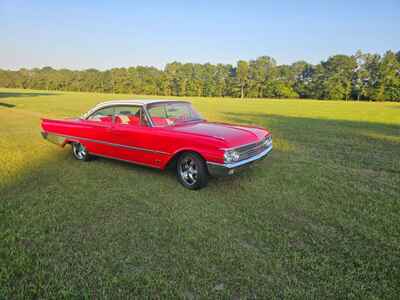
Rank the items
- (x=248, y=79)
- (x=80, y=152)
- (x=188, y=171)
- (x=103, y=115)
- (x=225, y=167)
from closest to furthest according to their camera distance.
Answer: (x=225, y=167) → (x=188, y=171) → (x=103, y=115) → (x=80, y=152) → (x=248, y=79)

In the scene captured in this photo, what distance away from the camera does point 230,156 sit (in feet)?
12.7

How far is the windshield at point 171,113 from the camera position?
191 inches

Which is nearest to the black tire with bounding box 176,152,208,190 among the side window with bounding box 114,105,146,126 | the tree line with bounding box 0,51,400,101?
the side window with bounding box 114,105,146,126

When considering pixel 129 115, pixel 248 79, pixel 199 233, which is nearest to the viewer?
pixel 199 233

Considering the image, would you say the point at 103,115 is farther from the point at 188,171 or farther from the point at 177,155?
the point at 188,171

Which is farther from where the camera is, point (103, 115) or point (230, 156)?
point (103, 115)

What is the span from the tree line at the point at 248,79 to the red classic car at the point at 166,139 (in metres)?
67.5

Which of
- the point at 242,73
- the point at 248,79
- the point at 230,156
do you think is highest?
the point at 242,73

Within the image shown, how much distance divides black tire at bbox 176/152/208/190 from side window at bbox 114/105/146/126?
1.11m

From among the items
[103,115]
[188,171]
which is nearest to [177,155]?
[188,171]

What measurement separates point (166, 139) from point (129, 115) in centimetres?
118

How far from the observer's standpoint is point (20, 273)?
2.41 metres

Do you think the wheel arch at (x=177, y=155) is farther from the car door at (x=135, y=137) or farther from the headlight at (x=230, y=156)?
the headlight at (x=230, y=156)

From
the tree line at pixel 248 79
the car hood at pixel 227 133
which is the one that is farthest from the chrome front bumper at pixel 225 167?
the tree line at pixel 248 79
